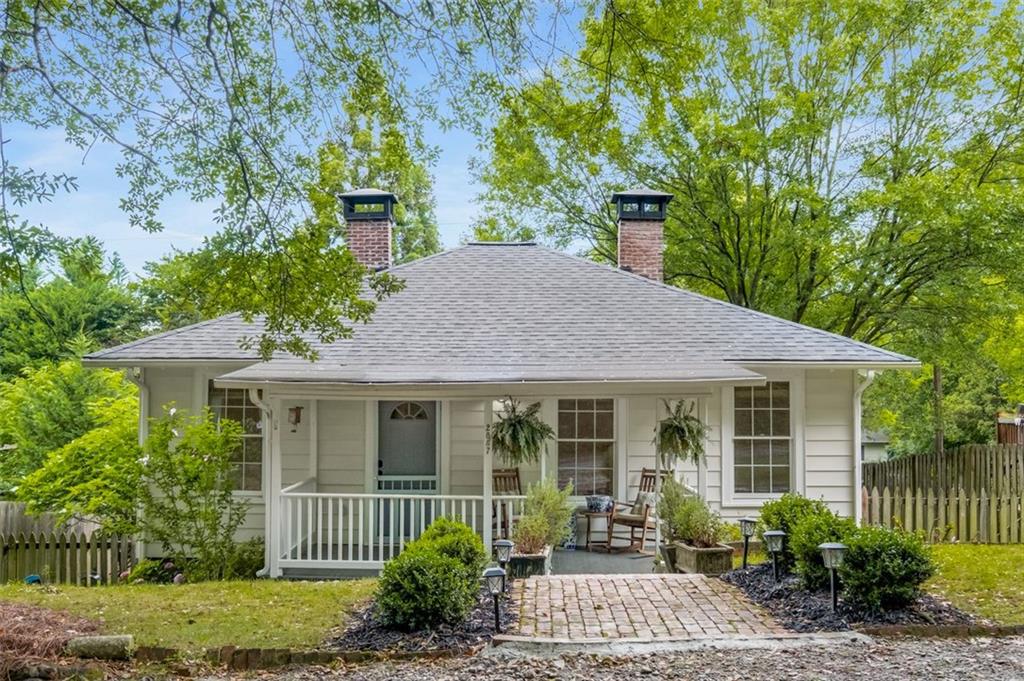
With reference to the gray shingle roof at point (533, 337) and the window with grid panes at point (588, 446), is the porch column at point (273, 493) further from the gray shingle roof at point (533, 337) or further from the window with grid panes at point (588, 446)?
the window with grid panes at point (588, 446)

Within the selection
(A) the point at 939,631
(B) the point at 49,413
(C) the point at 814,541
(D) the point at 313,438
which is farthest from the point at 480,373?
(B) the point at 49,413

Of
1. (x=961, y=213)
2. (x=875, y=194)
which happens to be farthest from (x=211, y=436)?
(x=961, y=213)

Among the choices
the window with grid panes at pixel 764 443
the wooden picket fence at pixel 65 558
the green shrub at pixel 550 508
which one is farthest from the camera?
the window with grid panes at pixel 764 443

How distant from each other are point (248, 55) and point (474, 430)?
639cm

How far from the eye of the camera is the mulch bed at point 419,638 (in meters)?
6.55

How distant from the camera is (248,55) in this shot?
7480 mm

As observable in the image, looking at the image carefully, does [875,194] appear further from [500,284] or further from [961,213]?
[500,284]

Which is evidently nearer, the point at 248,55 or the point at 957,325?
the point at 248,55

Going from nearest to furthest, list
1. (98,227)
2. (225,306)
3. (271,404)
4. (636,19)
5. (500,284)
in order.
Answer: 1. (636,19)
2. (98,227)
3. (225,306)
4. (271,404)
5. (500,284)

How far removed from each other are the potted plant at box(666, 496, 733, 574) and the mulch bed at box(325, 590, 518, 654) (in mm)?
3100

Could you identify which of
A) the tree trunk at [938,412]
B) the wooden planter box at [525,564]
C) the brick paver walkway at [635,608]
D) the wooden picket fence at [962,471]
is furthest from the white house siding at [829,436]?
the tree trunk at [938,412]

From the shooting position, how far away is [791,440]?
1210 centimetres

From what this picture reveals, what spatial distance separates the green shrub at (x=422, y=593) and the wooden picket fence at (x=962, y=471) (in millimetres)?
9667

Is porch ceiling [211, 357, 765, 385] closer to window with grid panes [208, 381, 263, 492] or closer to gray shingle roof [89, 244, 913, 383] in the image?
gray shingle roof [89, 244, 913, 383]
